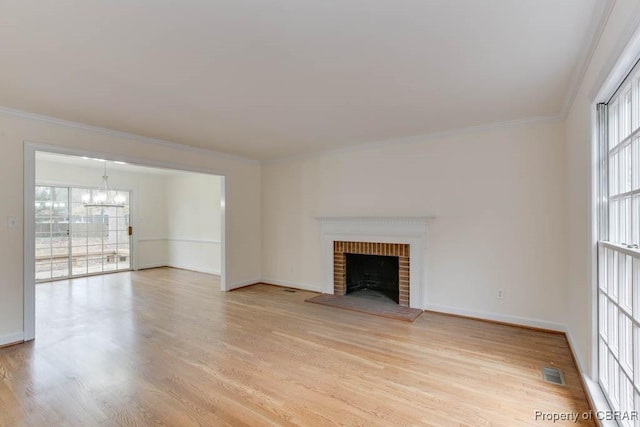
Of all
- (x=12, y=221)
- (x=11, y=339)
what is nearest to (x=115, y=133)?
(x=12, y=221)

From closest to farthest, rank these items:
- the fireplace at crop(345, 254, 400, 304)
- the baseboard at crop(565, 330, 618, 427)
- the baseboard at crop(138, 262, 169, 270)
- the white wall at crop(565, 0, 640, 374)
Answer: the white wall at crop(565, 0, 640, 374)
the baseboard at crop(565, 330, 618, 427)
the fireplace at crop(345, 254, 400, 304)
the baseboard at crop(138, 262, 169, 270)

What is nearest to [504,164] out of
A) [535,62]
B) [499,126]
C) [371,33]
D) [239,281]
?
[499,126]

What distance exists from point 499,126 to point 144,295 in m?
6.08

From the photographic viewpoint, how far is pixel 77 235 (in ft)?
22.5

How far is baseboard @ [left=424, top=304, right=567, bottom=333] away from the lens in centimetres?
348

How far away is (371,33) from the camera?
1926mm

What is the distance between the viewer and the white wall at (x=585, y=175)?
1.57 metres

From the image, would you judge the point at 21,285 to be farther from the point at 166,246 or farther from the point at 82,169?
the point at 166,246

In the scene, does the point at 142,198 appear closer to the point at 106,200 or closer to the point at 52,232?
the point at 106,200

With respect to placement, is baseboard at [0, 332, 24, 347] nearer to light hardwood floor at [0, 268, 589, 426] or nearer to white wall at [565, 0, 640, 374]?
light hardwood floor at [0, 268, 589, 426]

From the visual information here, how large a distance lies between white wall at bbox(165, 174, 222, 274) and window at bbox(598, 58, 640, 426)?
259 inches

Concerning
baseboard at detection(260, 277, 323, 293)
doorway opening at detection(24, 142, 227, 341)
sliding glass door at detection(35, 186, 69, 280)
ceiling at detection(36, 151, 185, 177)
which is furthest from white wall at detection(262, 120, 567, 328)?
sliding glass door at detection(35, 186, 69, 280)

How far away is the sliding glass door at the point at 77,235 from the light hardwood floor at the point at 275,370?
286cm

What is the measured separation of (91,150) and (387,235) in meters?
4.22
